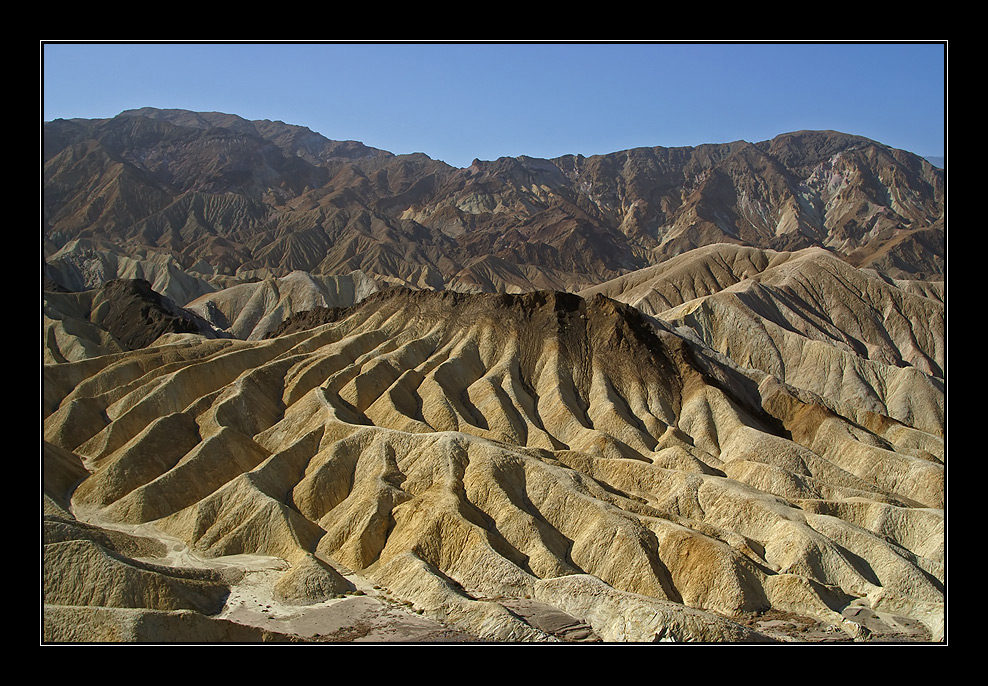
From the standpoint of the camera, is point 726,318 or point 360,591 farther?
point 726,318

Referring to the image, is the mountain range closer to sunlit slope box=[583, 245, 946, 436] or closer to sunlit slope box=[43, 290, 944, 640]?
sunlit slope box=[43, 290, 944, 640]

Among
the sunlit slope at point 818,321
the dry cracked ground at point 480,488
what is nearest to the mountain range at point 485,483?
the dry cracked ground at point 480,488

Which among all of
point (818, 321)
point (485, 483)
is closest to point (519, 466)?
point (485, 483)

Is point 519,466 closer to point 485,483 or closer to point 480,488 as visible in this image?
point 485,483
